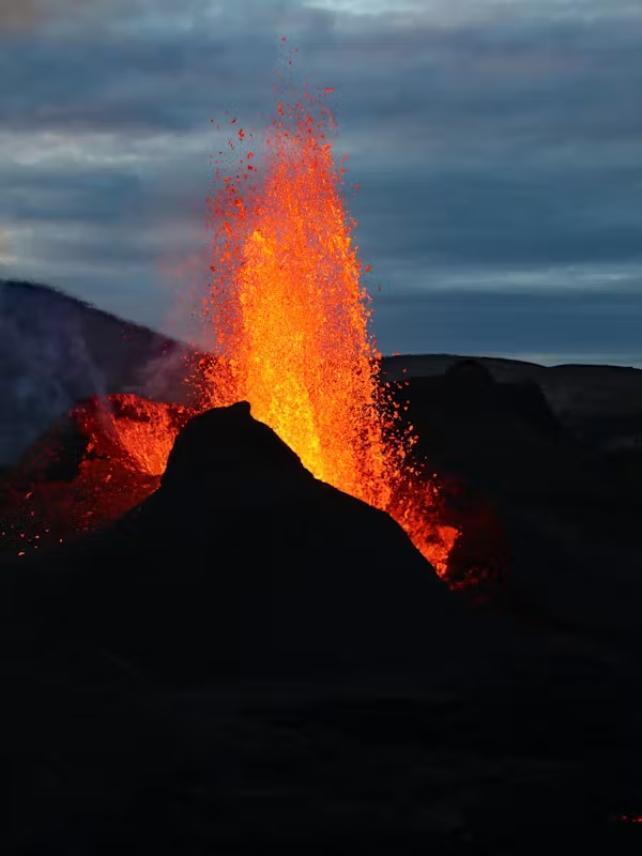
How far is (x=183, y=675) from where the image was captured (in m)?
17.2

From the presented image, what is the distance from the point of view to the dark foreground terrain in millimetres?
12195

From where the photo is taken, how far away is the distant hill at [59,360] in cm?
2792

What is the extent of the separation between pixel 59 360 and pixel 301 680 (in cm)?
1311

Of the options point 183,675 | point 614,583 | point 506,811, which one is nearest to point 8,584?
point 183,675

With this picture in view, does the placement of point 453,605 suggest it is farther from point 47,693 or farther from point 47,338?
point 47,338

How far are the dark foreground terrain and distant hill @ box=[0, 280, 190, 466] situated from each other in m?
6.94

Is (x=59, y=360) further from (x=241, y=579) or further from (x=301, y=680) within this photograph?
(x=301, y=680)

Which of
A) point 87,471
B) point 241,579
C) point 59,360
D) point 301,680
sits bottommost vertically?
point 301,680

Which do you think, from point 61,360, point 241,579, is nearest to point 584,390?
point 61,360

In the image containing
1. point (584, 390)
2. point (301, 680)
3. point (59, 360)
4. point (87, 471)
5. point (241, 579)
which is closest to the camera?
point (301, 680)

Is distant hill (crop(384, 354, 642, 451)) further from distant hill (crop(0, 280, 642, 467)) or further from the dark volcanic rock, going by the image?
the dark volcanic rock

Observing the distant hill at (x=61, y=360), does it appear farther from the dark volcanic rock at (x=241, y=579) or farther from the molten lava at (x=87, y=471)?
the dark volcanic rock at (x=241, y=579)

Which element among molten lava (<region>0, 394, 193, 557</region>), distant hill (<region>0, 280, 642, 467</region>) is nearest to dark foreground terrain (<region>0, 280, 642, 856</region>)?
molten lava (<region>0, 394, 193, 557</region>)

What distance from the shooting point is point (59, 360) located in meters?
28.8
